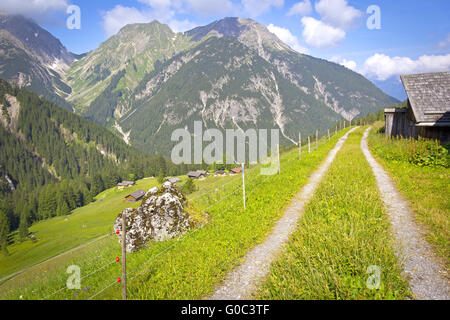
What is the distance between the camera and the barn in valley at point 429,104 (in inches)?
854

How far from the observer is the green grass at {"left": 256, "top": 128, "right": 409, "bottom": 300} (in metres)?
5.39

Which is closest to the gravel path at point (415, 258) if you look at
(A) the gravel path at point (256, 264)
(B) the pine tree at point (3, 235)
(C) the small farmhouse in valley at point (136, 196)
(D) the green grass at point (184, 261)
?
(A) the gravel path at point (256, 264)

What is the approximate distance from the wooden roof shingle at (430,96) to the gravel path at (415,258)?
17.2 meters

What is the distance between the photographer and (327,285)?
18.2ft

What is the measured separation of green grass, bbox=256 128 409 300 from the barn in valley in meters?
17.8

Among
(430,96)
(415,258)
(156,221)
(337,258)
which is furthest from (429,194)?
(430,96)

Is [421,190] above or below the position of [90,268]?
above

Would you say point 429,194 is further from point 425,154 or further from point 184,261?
point 184,261

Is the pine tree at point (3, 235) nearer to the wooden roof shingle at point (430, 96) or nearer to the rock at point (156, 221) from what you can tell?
the rock at point (156, 221)
